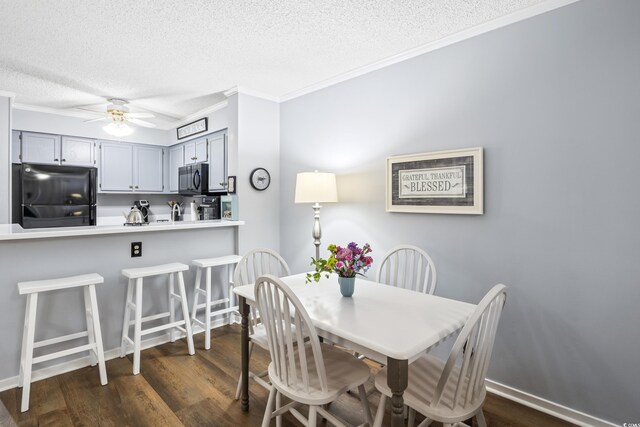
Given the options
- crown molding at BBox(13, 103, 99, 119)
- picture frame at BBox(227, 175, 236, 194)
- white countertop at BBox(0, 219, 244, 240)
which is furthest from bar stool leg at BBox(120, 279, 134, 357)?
crown molding at BBox(13, 103, 99, 119)

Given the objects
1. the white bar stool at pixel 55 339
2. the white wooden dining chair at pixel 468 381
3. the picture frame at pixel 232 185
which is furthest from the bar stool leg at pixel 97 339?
the white wooden dining chair at pixel 468 381

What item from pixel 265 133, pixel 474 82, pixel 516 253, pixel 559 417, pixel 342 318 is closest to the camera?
pixel 342 318

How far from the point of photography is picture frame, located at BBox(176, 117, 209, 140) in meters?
4.26

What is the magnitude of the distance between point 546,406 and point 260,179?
2939mm

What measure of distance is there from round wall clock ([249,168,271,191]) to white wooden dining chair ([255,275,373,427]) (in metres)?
2.09

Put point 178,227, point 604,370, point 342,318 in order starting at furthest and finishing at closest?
point 178,227, point 604,370, point 342,318

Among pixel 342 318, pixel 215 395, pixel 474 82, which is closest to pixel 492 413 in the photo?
pixel 342 318

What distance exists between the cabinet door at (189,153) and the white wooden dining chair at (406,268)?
3266 mm

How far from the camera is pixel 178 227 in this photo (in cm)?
288

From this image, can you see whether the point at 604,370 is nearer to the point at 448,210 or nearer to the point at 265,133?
the point at 448,210

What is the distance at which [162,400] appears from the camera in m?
2.12

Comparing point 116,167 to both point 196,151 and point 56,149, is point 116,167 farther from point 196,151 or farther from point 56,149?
point 196,151

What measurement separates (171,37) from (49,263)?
5.96 ft

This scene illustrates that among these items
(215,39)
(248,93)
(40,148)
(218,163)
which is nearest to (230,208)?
(218,163)
